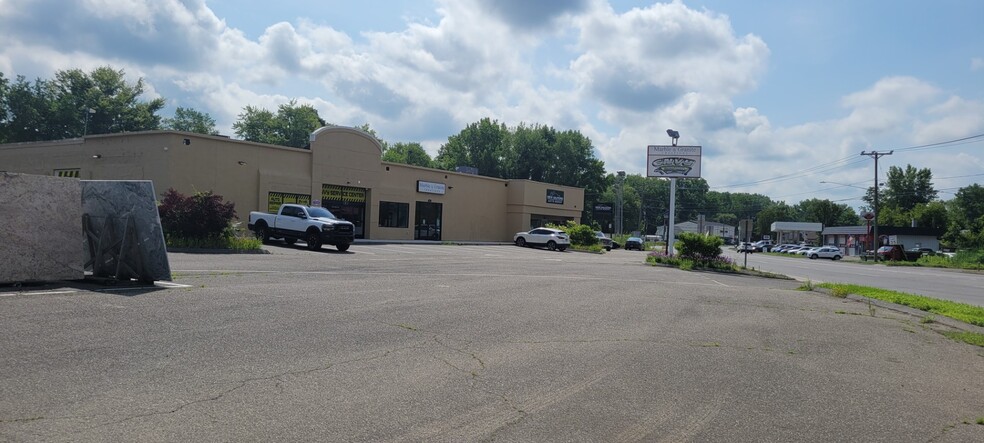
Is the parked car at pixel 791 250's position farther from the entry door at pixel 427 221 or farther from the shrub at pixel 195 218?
the shrub at pixel 195 218

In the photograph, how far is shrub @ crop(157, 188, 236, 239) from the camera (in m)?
22.7

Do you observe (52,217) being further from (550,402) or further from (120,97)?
(120,97)

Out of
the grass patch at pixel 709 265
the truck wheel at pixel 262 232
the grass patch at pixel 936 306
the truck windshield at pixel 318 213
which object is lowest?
the grass patch at pixel 936 306

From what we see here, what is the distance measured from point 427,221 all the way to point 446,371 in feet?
135

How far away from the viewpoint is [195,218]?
22.8 m

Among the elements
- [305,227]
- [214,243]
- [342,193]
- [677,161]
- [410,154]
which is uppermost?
[410,154]

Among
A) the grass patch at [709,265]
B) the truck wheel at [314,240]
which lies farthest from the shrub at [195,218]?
the grass patch at [709,265]

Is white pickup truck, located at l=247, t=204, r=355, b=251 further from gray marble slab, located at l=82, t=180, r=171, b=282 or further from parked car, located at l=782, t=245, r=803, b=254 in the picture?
parked car, located at l=782, t=245, r=803, b=254

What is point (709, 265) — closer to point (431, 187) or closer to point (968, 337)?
point (968, 337)

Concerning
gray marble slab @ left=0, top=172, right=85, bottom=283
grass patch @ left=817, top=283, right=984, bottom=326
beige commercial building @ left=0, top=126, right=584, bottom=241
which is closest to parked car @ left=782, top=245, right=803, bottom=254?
beige commercial building @ left=0, top=126, right=584, bottom=241

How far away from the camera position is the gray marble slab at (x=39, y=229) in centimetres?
1010

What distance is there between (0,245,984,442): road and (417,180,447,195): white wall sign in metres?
34.0

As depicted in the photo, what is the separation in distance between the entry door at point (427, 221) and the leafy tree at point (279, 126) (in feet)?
133

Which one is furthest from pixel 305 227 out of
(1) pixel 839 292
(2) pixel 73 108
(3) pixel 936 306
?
(2) pixel 73 108
